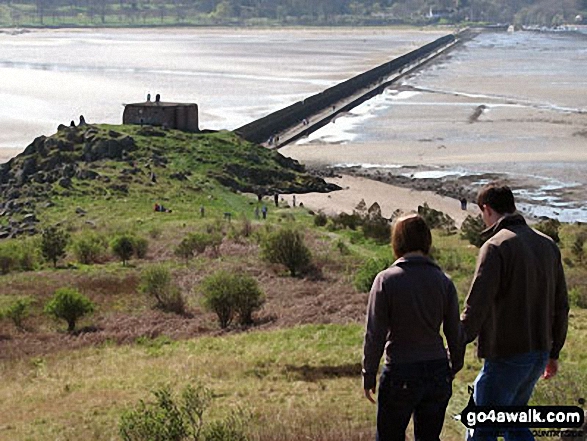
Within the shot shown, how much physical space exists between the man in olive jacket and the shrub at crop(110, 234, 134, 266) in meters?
17.4

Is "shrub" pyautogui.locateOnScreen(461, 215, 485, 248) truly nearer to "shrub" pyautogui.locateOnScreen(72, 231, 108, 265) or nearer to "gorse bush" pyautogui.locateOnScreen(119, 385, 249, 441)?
"shrub" pyautogui.locateOnScreen(72, 231, 108, 265)

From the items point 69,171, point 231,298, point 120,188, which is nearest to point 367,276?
Result: point 231,298

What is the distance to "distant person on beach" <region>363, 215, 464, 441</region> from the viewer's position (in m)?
5.00

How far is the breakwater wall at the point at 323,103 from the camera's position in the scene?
51.3m

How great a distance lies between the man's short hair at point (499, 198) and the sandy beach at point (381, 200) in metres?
25.6

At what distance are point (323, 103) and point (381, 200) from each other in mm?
32161

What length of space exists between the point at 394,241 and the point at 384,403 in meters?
0.79

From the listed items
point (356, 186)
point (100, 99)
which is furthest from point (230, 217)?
point (100, 99)

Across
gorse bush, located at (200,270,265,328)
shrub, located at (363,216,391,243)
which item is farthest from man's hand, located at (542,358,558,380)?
shrub, located at (363,216,391,243)

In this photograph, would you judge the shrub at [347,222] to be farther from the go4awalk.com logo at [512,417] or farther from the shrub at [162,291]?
the go4awalk.com logo at [512,417]

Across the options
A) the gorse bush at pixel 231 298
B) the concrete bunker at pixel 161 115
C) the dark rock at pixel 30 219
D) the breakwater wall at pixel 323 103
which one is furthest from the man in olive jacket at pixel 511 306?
the breakwater wall at pixel 323 103

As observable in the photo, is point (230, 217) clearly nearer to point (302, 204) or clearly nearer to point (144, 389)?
point (302, 204)

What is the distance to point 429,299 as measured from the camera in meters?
5.04

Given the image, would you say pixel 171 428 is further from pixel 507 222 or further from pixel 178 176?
pixel 178 176
